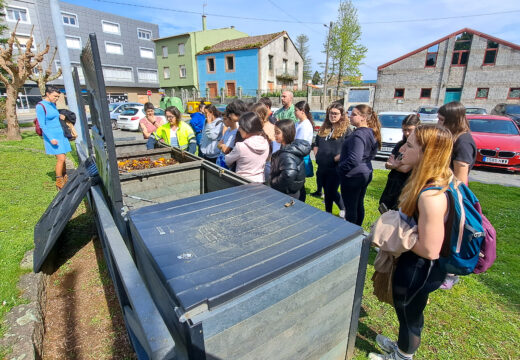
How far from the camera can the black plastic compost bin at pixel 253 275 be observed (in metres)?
1.06

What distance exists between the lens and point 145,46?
128ft

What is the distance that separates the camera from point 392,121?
928 centimetres

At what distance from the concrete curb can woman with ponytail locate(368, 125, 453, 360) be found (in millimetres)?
2616

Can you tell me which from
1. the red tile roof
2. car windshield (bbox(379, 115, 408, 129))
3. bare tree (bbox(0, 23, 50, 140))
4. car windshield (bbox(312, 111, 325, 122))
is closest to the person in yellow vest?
car windshield (bbox(379, 115, 408, 129))

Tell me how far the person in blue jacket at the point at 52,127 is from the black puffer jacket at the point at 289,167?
459cm

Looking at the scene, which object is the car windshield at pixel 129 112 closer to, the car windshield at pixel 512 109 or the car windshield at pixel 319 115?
the car windshield at pixel 319 115

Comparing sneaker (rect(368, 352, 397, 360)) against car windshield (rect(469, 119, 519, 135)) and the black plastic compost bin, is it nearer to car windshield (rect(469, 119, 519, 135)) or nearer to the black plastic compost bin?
the black plastic compost bin

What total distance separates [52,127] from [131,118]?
1022 cm

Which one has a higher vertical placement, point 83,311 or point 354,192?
point 354,192

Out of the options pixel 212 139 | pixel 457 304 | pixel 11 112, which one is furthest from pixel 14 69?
pixel 457 304

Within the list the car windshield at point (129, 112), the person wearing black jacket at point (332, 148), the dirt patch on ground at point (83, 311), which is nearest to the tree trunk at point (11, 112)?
the car windshield at point (129, 112)

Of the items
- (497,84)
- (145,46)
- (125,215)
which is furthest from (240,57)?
(125,215)

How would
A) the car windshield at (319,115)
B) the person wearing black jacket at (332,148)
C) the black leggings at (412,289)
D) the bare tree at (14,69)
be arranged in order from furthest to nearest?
the car windshield at (319,115)
the bare tree at (14,69)
the person wearing black jacket at (332,148)
the black leggings at (412,289)

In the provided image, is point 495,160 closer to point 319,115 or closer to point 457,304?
point 319,115
